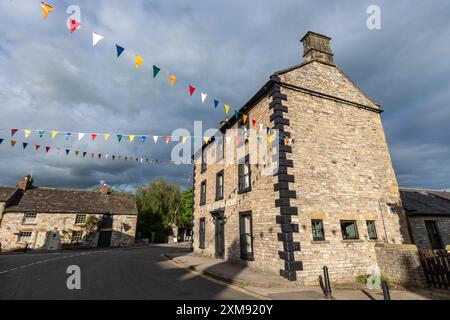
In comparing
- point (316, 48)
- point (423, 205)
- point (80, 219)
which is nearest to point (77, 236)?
point (80, 219)

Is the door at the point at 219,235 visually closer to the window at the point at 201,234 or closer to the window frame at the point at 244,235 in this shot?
the window frame at the point at 244,235

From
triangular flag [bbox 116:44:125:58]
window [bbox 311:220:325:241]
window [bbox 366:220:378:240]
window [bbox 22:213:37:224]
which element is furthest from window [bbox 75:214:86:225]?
window [bbox 366:220:378:240]

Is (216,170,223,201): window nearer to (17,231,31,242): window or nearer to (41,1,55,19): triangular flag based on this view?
(41,1,55,19): triangular flag

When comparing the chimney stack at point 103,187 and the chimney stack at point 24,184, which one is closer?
the chimney stack at point 24,184

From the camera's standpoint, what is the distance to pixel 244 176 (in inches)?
463

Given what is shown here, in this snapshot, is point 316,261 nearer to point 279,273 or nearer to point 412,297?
point 279,273

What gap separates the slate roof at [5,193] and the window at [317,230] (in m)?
31.2

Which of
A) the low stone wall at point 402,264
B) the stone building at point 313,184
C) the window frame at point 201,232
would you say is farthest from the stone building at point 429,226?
the window frame at point 201,232

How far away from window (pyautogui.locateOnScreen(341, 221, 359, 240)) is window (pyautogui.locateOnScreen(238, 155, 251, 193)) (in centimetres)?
424

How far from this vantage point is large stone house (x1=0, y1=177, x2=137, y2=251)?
2455 cm

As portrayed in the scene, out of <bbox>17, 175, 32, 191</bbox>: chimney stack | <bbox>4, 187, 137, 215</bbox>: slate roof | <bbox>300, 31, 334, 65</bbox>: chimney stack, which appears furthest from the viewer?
<bbox>17, 175, 32, 191</bbox>: chimney stack

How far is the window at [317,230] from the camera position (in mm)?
8754

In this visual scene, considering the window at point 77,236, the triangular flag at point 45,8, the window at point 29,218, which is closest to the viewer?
the triangular flag at point 45,8

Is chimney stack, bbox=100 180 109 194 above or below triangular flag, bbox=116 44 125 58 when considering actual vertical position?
above
